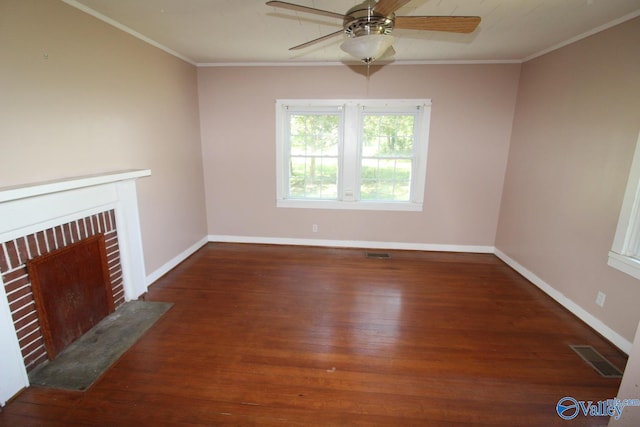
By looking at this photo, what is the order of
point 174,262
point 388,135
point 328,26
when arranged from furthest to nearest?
point 388,135 → point 174,262 → point 328,26

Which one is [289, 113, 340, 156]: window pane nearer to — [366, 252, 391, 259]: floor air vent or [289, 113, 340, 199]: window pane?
[289, 113, 340, 199]: window pane

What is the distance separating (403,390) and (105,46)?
3485mm

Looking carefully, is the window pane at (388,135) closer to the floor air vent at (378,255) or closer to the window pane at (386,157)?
the window pane at (386,157)

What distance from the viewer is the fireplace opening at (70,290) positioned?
198 cm

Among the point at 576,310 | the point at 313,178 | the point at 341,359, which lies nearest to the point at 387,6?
the point at 341,359

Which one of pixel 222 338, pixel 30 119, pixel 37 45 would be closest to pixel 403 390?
pixel 222 338

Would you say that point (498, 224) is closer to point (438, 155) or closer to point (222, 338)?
point (438, 155)

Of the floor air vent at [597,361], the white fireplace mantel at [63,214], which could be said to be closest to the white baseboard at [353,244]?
the white fireplace mantel at [63,214]

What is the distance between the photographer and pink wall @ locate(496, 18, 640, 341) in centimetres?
230

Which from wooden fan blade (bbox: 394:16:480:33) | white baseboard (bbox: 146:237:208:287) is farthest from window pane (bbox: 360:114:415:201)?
white baseboard (bbox: 146:237:208:287)

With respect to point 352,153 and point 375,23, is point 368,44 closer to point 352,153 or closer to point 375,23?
point 375,23

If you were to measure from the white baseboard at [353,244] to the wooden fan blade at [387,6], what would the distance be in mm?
3157

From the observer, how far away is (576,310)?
2.72m

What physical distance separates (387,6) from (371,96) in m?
2.35
